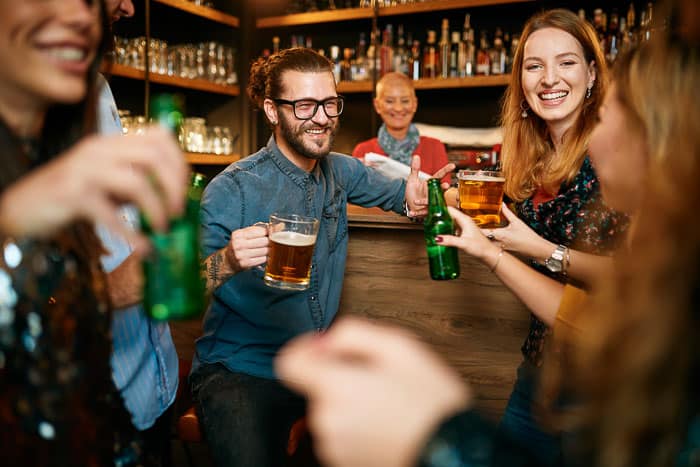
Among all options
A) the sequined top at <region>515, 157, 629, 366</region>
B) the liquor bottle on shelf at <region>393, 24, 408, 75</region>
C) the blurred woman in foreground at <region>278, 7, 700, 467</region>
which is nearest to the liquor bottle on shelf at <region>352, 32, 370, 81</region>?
the liquor bottle on shelf at <region>393, 24, 408, 75</region>

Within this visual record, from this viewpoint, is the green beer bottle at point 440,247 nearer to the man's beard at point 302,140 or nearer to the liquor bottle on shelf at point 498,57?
the man's beard at point 302,140

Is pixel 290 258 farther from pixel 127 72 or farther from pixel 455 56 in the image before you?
pixel 455 56

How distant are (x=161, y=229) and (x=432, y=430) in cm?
36

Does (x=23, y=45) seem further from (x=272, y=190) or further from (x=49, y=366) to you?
(x=272, y=190)

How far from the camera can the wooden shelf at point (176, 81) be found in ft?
12.3

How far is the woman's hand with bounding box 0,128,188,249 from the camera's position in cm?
63

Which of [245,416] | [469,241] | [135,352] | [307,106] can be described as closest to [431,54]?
[307,106]

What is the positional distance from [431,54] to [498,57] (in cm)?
48

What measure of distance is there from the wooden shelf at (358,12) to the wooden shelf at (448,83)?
18.6 inches

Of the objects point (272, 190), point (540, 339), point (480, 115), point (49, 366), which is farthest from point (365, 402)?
point (480, 115)

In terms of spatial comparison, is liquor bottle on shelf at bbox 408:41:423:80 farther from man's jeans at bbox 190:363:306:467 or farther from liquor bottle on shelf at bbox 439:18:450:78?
man's jeans at bbox 190:363:306:467

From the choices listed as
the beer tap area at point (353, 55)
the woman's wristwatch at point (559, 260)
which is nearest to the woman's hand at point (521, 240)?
the woman's wristwatch at point (559, 260)

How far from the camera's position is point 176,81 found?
13.7 feet

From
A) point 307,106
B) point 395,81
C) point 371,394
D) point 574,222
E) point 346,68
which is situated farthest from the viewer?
point 346,68
